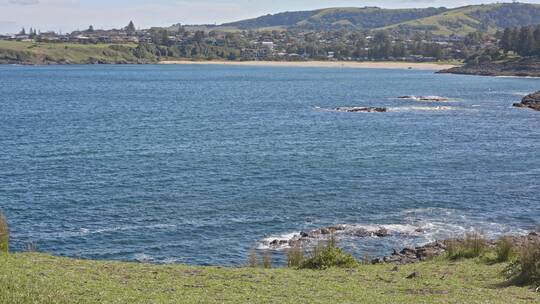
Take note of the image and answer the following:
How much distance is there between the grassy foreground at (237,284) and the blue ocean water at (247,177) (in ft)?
34.4

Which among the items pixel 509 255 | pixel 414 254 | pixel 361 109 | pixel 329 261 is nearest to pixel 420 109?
pixel 361 109

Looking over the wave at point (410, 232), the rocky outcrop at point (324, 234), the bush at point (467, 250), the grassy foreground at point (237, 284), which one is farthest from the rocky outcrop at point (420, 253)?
the rocky outcrop at point (324, 234)

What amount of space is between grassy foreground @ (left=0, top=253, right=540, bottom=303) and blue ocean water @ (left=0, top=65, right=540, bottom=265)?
10482 mm

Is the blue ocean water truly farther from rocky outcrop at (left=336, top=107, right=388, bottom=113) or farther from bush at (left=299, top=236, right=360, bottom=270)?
bush at (left=299, top=236, right=360, bottom=270)

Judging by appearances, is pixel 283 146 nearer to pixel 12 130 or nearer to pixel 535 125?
pixel 12 130

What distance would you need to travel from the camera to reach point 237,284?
21.3 m

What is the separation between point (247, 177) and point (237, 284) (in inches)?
1301

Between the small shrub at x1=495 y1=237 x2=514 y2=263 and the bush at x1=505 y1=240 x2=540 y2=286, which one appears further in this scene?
the small shrub at x1=495 y1=237 x2=514 y2=263

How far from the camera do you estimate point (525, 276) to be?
73.1 feet

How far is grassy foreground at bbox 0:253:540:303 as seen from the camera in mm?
18266

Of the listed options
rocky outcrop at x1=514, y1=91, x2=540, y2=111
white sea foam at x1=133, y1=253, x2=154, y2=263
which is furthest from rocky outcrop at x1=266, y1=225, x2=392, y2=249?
rocky outcrop at x1=514, y1=91, x2=540, y2=111

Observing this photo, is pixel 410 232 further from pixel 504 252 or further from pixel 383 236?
pixel 504 252

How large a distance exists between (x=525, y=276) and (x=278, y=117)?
81.8 meters

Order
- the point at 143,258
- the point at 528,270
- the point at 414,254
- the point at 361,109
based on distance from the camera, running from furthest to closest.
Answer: the point at 361,109
the point at 143,258
the point at 414,254
the point at 528,270
